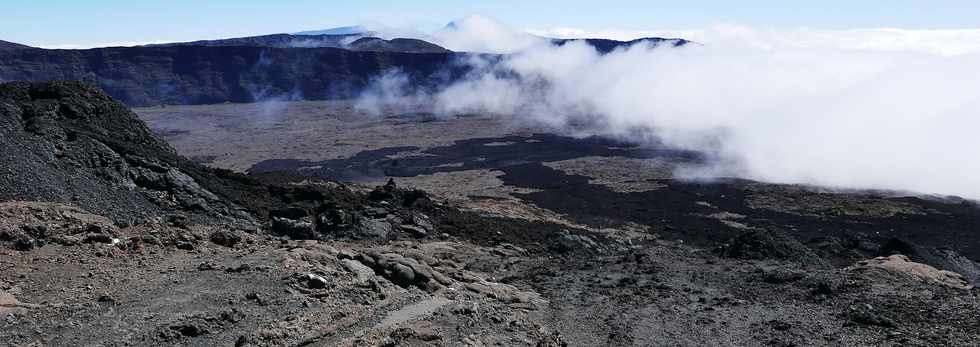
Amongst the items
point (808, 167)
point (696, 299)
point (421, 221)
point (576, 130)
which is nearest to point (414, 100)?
point (576, 130)

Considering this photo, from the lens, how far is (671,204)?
1457 inches

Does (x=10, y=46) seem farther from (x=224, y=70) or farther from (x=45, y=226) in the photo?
(x=45, y=226)

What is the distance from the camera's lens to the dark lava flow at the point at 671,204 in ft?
101

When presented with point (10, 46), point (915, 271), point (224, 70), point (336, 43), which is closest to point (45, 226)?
point (915, 271)

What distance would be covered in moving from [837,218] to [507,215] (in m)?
16.0

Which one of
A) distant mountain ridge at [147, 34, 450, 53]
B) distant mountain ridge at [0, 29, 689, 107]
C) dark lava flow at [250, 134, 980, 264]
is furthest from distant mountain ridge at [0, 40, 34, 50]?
dark lava flow at [250, 134, 980, 264]

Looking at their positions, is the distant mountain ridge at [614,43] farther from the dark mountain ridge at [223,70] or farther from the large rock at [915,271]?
the large rock at [915,271]

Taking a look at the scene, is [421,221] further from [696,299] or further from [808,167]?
[808,167]

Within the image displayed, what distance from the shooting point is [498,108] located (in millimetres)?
94562

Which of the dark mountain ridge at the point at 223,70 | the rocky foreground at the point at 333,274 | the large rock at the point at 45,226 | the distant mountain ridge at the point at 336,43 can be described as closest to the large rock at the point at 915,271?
the rocky foreground at the point at 333,274

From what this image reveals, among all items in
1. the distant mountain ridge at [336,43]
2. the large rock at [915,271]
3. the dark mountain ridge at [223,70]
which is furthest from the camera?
the distant mountain ridge at [336,43]

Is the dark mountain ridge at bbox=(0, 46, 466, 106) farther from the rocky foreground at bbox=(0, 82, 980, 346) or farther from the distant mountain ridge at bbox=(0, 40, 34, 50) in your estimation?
the rocky foreground at bbox=(0, 82, 980, 346)

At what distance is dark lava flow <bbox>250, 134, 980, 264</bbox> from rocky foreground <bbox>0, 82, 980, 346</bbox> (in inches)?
211

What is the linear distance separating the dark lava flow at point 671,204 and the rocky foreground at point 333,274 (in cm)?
537
